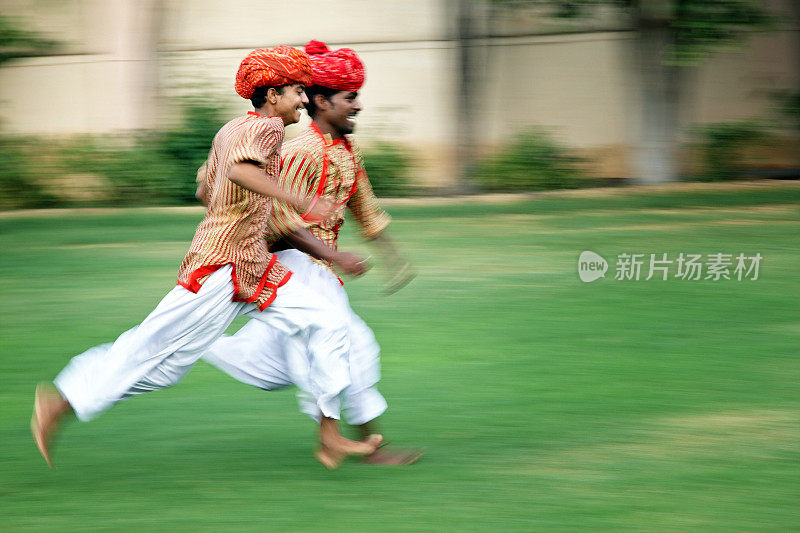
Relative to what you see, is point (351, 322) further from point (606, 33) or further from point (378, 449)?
point (606, 33)

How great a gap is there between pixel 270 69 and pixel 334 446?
1502mm

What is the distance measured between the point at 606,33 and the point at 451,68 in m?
2.30

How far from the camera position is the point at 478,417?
5.46m

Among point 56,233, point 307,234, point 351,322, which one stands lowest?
point 56,233

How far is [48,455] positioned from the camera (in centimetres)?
441

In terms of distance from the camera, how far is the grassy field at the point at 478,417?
4.20 m

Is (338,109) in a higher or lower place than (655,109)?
higher

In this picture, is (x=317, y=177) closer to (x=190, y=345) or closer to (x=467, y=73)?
(x=190, y=345)

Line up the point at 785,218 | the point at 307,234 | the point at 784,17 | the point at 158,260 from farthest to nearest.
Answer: the point at 784,17, the point at 785,218, the point at 158,260, the point at 307,234

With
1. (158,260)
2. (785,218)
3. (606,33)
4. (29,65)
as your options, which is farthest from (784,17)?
(29,65)

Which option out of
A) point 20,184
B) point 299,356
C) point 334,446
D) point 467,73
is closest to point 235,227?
point 299,356

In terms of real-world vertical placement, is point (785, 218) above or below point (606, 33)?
below

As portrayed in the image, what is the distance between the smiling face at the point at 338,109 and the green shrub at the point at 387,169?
10.8m

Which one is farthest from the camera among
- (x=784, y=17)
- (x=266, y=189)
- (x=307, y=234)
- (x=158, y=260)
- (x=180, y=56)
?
(x=180, y=56)
